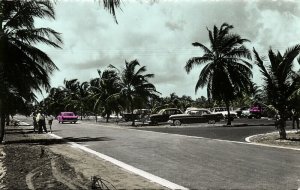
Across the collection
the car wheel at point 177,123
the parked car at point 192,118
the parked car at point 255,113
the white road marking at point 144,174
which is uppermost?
the parked car at point 255,113

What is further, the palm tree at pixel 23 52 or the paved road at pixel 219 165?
the palm tree at pixel 23 52

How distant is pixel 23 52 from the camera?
65.6 ft

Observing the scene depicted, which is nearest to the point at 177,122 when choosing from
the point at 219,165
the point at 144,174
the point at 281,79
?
the point at 281,79

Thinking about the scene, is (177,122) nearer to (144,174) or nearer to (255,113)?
(255,113)

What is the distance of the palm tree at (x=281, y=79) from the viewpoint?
60.2ft

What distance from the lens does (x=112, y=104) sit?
47.8 meters

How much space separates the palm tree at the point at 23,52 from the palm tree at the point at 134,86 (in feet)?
66.0

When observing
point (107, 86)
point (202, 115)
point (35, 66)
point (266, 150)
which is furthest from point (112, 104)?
point (266, 150)

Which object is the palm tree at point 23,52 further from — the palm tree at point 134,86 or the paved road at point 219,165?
the palm tree at point 134,86

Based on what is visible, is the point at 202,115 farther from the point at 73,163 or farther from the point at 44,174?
the point at 44,174

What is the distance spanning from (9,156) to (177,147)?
5.88 m

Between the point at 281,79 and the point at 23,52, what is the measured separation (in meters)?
12.0

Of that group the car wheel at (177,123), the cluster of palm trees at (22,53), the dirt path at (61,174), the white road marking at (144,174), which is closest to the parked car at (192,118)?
Answer: the car wheel at (177,123)

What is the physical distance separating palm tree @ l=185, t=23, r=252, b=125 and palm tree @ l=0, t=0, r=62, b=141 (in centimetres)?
1598
